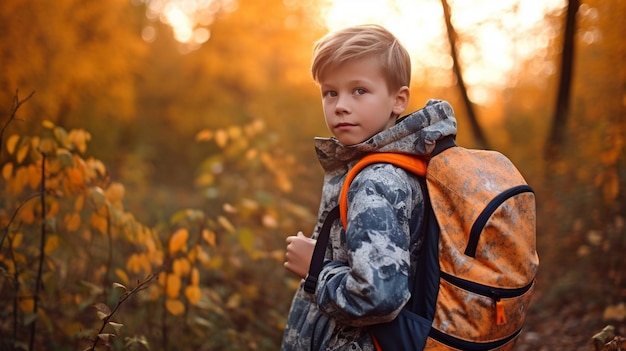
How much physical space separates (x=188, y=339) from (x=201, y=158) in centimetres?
1331

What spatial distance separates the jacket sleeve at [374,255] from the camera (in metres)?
1.36

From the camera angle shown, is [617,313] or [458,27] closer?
[617,313]

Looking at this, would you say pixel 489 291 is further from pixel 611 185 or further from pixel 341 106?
pixel 611 185

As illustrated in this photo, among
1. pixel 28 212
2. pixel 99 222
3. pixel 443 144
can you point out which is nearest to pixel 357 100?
pixel 443 144

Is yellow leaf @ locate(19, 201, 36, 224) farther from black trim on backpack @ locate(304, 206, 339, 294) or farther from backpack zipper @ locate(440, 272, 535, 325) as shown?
backpack zipper @ locate(440, 272, 535, 325)

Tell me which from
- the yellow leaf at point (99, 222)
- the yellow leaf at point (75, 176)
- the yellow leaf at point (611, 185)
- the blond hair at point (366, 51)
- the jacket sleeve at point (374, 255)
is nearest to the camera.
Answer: the jacket sleeve at point (374, 255)

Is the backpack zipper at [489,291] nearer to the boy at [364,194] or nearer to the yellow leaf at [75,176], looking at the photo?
the boy at [364,194]

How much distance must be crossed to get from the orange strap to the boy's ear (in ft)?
0.77

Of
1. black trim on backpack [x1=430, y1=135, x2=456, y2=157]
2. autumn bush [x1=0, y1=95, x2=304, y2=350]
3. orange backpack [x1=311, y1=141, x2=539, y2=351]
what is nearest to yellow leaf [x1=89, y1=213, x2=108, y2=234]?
autumn bush [x1=0, y1=95, x2=304, y2=350]

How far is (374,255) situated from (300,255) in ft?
1.35

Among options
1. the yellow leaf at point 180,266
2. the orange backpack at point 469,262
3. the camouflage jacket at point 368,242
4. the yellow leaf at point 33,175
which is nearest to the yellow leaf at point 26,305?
the yellow leaf at point 33,175

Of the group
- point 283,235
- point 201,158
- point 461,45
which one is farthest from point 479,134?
point 201,158

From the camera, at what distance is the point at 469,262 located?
4.67 feet

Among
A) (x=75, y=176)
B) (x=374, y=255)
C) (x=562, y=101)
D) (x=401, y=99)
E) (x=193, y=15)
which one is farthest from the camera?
(x=193, y=15)
